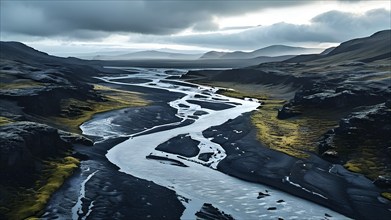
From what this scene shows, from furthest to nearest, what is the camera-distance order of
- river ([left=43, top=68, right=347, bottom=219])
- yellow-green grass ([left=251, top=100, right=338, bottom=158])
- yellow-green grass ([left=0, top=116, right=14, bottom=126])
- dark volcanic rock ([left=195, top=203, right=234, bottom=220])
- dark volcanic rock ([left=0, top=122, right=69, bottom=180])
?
yellow-green grass ([left=251, top=100, right=338, bottom=158])
yellow-green grass ([left=0, top=116, right=14, bottom=126])
dark volcanic rock ([left=0, top=122, right=69, bottom=180])
river ([left=43, top=68, right=347, bottom=219])
dark volcanic rock ([left=195, top=203, right=234, bottom=220])

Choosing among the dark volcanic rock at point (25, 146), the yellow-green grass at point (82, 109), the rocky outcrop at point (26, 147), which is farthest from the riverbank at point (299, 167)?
the yellow-green grass at point (82, 109)

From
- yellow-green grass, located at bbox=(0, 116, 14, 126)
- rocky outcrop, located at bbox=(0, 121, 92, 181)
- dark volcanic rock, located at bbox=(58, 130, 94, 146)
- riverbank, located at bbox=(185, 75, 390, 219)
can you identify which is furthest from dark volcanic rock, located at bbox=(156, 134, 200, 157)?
yellow-green grass, located at bbox=(0, 116, 14, 126)

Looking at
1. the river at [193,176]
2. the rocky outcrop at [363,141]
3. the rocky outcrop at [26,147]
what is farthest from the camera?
the rocky outcrop at [363,141]

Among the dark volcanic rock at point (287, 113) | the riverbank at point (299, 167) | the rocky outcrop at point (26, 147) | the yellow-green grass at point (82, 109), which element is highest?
the rocky outcrop at point (26, 147)

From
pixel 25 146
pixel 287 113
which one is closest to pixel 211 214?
pixel 25 146

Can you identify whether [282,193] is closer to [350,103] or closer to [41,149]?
[41,149]

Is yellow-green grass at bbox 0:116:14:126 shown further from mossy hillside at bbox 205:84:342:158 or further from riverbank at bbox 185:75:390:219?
mossy hillside at bbox 205:84:342:158

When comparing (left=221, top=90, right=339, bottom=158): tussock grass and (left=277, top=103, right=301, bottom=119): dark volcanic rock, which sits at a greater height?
(left=277, top=103, right=301, bottom=119): dark volcanic rock

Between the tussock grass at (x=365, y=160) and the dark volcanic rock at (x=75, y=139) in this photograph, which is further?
the dark volcanic rock at (x=75, y=139)

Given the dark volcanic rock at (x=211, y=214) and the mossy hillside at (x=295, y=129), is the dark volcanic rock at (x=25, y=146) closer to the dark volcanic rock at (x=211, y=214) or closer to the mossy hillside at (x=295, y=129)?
the dark volcanic rock at (x=211, y=214)
